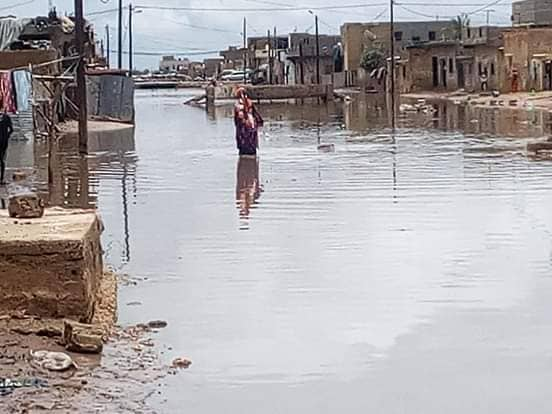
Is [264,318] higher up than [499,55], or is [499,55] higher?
[499,55]

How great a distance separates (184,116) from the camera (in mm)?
60844

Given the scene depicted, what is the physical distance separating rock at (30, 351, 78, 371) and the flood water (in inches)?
30.0

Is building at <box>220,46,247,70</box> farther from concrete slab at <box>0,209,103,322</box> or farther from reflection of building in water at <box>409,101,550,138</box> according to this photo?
concrete slab at <box>0,209,103,322</box>

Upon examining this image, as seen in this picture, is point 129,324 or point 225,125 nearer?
point 129,324

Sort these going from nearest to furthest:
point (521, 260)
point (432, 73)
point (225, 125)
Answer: point (521, 260) < point (225, 125) < point (432, 73)

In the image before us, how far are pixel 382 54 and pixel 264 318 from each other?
89341mm

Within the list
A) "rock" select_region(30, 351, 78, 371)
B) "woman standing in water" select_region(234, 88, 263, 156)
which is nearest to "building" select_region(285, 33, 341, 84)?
"woman standing in water" select_region(234, 88, 263, 156)

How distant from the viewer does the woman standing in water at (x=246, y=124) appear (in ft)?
94.3

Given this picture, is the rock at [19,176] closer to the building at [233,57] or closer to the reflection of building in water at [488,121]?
the reflection of building in water at [488,121]

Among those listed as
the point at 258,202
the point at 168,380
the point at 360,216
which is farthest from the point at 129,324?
the point at 258,202

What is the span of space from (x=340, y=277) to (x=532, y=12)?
76134 millimetres

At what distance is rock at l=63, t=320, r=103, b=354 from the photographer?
9.43 m

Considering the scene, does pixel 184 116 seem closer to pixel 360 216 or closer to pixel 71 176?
pixel 71 176

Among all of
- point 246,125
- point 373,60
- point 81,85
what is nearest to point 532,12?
point 373,60
